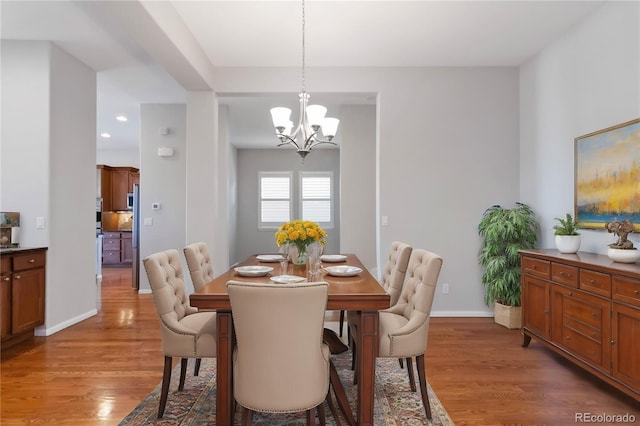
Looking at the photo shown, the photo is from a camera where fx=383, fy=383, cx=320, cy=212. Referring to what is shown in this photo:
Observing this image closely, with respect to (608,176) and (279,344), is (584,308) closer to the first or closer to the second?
(608,176)

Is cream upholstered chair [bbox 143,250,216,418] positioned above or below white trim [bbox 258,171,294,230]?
below

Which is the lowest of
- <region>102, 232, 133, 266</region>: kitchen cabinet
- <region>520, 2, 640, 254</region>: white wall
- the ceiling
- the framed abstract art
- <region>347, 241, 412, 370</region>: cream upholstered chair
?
<region>102, 232, 133, 266</region>: kitchen cabinet

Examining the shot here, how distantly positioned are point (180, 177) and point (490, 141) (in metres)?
4.29

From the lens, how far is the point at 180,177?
577cm

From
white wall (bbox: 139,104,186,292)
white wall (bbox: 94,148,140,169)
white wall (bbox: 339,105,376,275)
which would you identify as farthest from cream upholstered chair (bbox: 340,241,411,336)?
white wall (bbox: 94,148,140,169)

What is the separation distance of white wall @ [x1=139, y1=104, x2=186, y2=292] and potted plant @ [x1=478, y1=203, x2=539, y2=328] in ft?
14.0

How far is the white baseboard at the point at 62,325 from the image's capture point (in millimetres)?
3748

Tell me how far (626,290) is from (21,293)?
463cm

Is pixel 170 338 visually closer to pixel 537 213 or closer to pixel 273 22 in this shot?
pixel 273 22

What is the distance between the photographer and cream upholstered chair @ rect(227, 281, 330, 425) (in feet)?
5.33

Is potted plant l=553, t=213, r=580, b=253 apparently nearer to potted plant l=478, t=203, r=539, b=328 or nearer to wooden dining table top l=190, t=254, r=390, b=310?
potted plant l=478, t=203, r=539, b=328

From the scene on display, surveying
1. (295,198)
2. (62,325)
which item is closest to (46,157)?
(62,325)

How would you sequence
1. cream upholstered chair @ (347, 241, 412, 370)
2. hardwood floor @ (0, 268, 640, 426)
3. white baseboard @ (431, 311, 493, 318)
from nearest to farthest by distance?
hardwood floor @ (0, 268, 640, 426)
cream upholstered chair @ (347, 241, 412, 370)
white baseboard @ (431, 311, 493, 318)

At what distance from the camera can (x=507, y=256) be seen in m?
4.02
